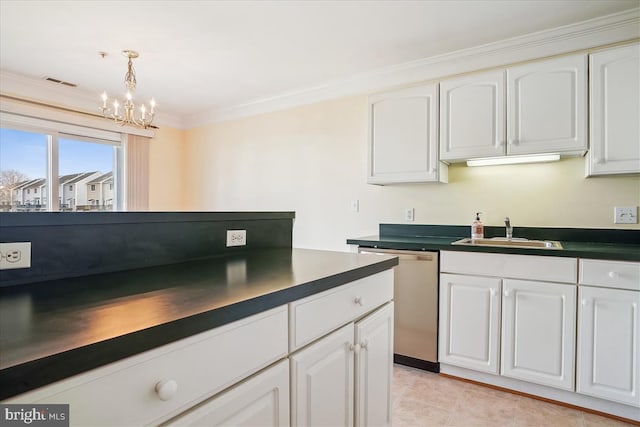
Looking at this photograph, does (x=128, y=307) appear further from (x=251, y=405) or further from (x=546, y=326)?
(x=546, y=326)

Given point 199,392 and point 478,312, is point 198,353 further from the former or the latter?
point 478,312

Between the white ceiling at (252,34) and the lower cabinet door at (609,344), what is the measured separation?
1.71 meters

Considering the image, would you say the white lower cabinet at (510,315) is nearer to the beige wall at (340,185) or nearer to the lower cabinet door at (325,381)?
the beige wall at (340,185)

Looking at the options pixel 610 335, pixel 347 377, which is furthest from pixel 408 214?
pixel 347 377

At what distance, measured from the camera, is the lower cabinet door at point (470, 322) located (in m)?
2.25

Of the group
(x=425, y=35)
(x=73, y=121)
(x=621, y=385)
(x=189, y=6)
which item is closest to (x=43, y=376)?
(x=189, y=6)

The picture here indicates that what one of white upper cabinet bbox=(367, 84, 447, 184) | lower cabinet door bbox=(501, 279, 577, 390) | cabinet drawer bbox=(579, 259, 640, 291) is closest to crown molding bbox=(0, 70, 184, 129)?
white upper cabinet bbox=(367, 84, 447, 184)

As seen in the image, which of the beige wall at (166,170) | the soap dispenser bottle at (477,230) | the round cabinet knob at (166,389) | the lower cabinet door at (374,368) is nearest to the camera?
the round cabinet knob at (166,389)

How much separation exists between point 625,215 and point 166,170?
15.3 ft

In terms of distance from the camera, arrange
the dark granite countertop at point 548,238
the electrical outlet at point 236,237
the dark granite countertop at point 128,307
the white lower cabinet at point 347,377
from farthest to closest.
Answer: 1. the dark granite countertop at point 548,238
2. the electrical outlet at point 236,237
3. the white lower cabinet at point 347,377
4. the dark granite countertop at point 128,307

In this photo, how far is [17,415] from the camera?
0.50 m

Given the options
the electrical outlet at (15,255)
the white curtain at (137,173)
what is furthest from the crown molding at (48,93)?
the electrical outlet at (15,255)

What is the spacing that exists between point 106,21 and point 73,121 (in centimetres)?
186

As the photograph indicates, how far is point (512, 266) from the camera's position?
Answer: 7.16 ft
